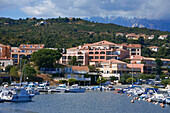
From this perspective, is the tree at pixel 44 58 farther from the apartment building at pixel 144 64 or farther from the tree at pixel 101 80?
the apartment building at pixel 144 64

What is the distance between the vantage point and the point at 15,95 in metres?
73.3

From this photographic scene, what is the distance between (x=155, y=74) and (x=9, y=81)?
6336 cm

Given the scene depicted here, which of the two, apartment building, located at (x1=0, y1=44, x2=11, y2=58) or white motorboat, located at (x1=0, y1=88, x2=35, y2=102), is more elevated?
apartment building, located at (x1=0, y1=44, x2=11, y2=58)

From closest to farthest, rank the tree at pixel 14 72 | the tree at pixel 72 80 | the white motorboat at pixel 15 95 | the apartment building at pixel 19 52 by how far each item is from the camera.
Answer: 1. the white motorboat at pixel 15 95
2. the tree at pixel 14 72
3. the tree at pixel 72 80
4. the apartment building at pixel 19 52

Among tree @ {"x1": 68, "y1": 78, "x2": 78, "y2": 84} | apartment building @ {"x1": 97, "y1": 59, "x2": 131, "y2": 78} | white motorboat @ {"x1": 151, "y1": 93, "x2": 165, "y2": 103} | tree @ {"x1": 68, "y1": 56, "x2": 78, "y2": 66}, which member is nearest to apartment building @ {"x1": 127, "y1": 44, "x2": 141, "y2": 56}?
apartment building @ {"x1": 97, "y1": 59, "x2": 131, "y2": 78}

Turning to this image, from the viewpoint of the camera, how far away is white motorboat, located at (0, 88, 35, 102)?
239 feet

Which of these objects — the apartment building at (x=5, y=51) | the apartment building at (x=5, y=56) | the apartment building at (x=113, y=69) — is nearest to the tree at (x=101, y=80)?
the apartment building at (x=113, y=69)

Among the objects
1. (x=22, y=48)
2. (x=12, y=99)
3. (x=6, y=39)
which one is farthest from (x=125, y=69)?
(x=12, y=99)

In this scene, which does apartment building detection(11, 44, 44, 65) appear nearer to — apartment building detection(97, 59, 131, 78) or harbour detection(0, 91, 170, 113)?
apartment building detection(97, 59, 131, 78)

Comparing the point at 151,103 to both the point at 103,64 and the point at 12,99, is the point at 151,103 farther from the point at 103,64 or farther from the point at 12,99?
the point at 103,64

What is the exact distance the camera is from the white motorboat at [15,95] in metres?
72.9

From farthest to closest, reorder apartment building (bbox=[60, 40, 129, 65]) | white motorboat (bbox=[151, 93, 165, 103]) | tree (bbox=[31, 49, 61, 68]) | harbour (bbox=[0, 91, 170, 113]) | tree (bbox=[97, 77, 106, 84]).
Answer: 1. apartment building (bbox=[60, 40, 129, 65])
2. tree (bbox=[31, 49, 61, 68])
3. tree (bbox=[97, 77, 106, 84])
4. white motorboat (bbox=[151, 93, 165, 103])
5. harbour (bbox=[0, 91, 170, 113])

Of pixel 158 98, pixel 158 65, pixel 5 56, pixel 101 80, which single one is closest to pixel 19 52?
pixel 5 56

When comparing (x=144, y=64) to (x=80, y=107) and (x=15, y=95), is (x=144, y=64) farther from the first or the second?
(x=15, y=95)
